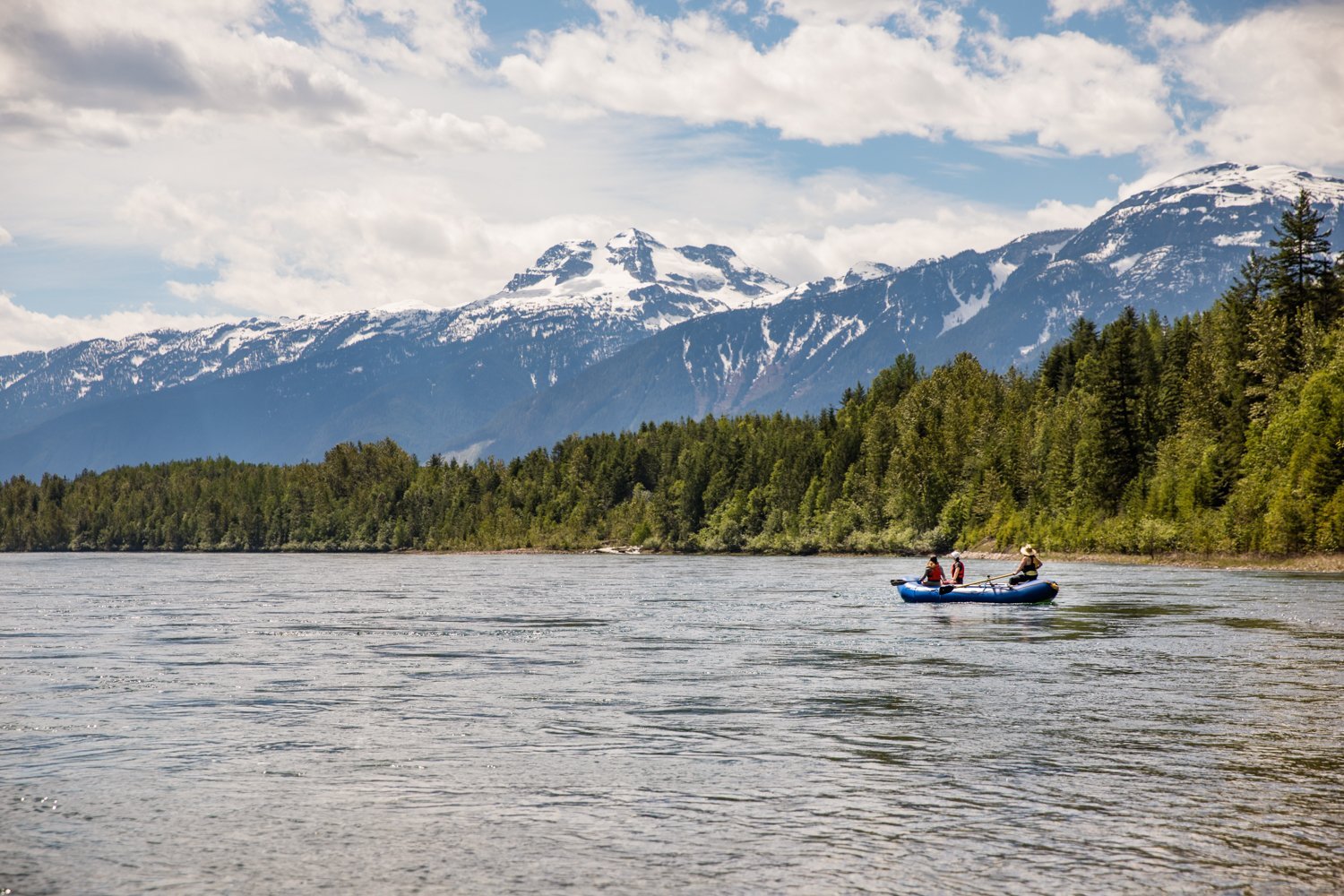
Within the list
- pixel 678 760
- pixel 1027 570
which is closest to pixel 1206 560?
pixel 1027 570

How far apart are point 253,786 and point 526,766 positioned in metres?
5.02

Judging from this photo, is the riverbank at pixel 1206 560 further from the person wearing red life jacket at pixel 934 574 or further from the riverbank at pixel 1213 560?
the person wearing red life jacket at pixel 934 574

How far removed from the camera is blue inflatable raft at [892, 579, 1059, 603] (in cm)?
6569

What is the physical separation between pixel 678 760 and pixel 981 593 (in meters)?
45.9

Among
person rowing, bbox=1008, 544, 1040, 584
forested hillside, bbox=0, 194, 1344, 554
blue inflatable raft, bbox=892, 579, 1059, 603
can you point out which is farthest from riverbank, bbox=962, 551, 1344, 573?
blue inflatable raft, bbox=892, 579, 1059, 603

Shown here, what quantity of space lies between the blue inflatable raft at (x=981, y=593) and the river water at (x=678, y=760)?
9718mm

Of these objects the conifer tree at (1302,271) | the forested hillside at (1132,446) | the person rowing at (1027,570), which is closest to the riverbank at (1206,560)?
the forested hillside at (1132,446)

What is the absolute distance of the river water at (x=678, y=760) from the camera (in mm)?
18328

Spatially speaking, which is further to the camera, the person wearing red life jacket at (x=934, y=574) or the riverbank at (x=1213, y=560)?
the riverbank at (x=1213, y=560)

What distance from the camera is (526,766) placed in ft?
82.7

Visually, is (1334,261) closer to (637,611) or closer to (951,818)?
(637,611)

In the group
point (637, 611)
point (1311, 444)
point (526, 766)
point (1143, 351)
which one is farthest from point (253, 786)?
point (1143, 351)

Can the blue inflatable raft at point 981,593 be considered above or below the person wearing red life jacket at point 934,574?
below

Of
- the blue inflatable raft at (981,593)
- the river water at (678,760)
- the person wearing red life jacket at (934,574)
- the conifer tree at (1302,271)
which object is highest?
the conifer tree at (1302,271)
